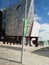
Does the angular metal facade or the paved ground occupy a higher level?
the angular metal facade

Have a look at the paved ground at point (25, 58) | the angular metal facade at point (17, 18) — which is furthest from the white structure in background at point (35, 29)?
the paved ground at point (25, 58)

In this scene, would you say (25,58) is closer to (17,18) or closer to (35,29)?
(35,29)

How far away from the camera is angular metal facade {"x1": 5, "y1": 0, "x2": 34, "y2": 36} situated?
119 feet

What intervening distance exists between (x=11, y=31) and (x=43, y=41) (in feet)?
28.3

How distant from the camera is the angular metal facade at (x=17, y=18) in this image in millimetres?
36250

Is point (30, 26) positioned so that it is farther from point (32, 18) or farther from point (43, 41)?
point (43, 41)

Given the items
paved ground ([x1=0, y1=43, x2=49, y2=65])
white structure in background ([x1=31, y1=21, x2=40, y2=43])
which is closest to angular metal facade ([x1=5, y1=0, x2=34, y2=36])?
white structure in background ([x1=31, y1=21, x2=40, y2=43])

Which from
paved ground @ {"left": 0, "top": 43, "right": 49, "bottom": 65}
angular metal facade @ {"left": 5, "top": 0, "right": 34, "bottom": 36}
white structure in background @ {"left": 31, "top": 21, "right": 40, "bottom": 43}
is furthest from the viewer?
white structure in background @ {"left": 31, "top": 21, "right": 40, "bottom": 43}

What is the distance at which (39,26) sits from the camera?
119 ft

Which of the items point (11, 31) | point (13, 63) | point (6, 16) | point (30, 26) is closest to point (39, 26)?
point (30, 26)

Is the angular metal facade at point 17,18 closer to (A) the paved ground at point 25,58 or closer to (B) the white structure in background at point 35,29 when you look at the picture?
(B) the white structure in background at point 35,29

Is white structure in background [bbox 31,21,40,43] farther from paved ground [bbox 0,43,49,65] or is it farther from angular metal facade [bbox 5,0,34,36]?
paved ground [bbox 0,43,49,65]

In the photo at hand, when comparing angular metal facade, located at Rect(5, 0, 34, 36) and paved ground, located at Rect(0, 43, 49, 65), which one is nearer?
paved ground, located at Rect(0, 43, 49, 65)

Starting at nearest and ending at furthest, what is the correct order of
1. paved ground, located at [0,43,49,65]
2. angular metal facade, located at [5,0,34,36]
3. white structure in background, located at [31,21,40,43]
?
paved ground, located at [0,43,49,65]
angular metal facade, located at [5,0,34,36]
white structure in background, located at [31,21,40,43]
